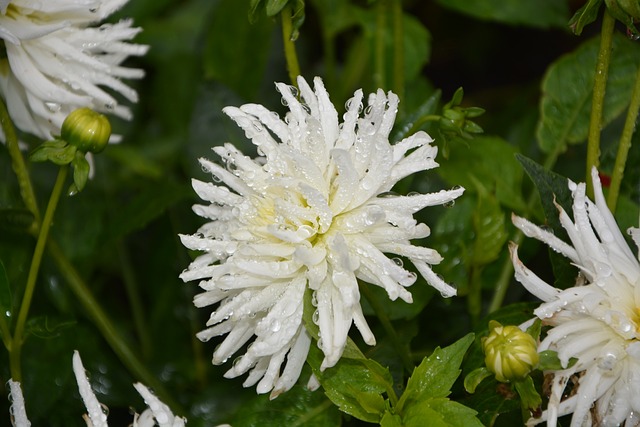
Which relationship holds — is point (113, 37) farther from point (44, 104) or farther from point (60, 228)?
point (60, 228)

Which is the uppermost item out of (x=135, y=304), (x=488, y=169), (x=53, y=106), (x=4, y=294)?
(x=53, y=106)

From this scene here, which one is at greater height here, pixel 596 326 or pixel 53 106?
pixel 53 106

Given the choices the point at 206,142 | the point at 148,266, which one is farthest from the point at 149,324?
the point at 206,142

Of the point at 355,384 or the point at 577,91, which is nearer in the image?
the point at 355,384

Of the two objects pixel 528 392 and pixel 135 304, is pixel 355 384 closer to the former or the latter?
pixel 528 392

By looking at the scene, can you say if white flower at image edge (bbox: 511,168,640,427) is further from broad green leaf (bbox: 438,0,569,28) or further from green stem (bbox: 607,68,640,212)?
broad green leaf (bbox: 438,0,569,28)

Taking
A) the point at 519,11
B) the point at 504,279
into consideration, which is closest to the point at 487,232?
the point at 504,279
